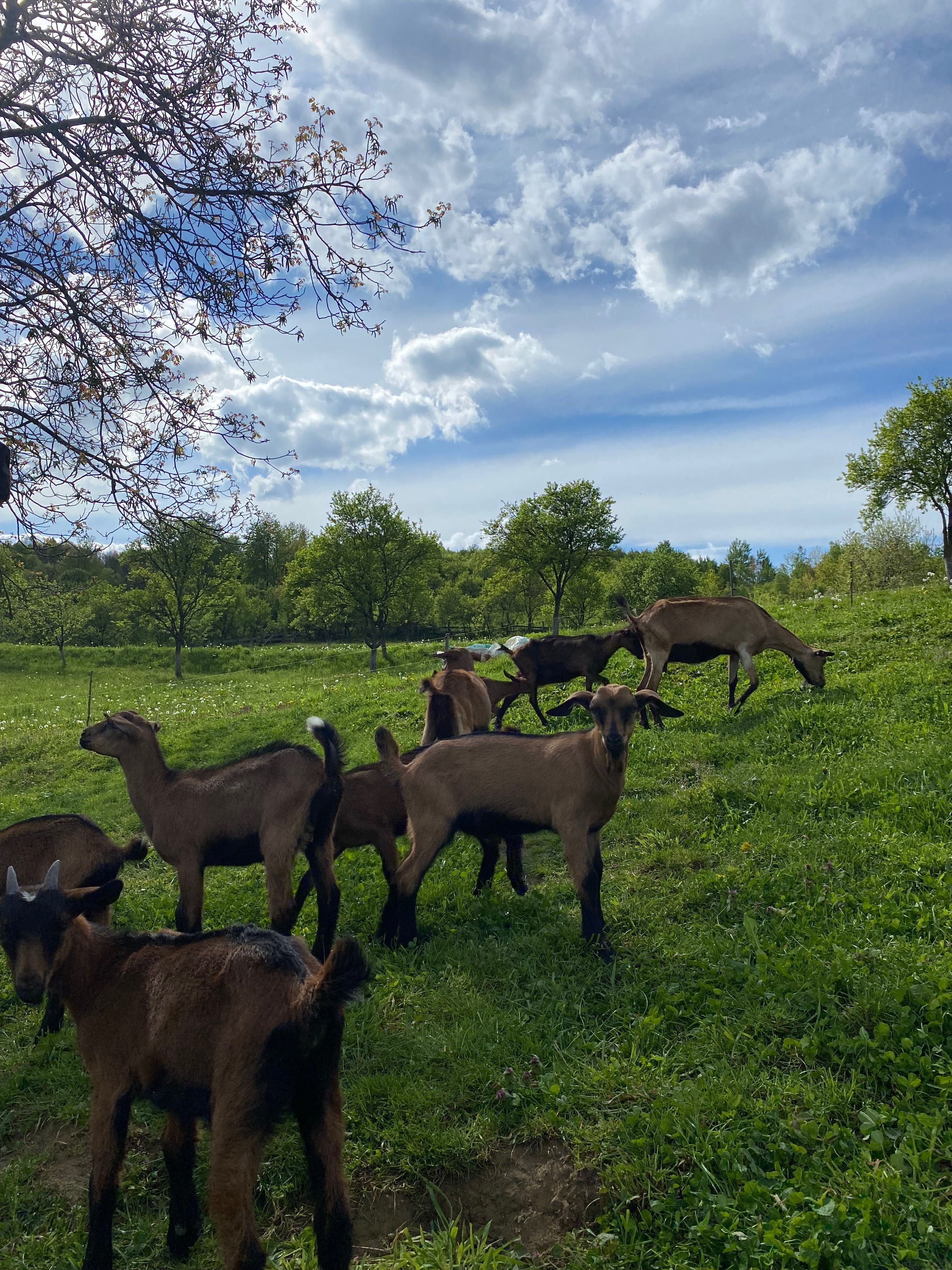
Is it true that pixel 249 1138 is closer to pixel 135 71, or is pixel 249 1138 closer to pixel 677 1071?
pixel 677 1071

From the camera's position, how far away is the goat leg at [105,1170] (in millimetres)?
2857

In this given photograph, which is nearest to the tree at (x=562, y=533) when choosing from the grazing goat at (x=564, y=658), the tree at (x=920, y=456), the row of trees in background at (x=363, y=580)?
the row of trees in background at (x=363, y=580)

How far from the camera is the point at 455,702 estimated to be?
8305mm

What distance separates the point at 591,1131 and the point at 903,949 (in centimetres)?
223

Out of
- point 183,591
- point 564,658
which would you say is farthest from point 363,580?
point 564,658

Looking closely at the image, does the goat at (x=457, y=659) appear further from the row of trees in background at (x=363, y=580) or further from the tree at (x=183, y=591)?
the tree at (x=183, y=591)

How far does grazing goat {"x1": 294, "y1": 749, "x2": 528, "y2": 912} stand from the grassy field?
35 cm

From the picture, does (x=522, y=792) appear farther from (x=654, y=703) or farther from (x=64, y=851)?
(x=64, y=851)

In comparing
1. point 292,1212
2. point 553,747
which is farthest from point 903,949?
point 292,1212

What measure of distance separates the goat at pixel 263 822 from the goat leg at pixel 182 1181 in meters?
1.95

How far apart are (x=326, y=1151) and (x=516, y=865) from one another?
3.48 meters

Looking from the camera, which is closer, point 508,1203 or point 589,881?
point 508,1203

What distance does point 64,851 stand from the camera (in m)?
5.23

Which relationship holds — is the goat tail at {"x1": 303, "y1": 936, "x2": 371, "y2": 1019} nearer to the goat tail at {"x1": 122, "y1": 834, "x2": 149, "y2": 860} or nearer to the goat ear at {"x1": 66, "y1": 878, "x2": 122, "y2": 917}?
A: the goat ear at {"x1": 66, "y1": 878, "x2": 122, "y2": 917}
